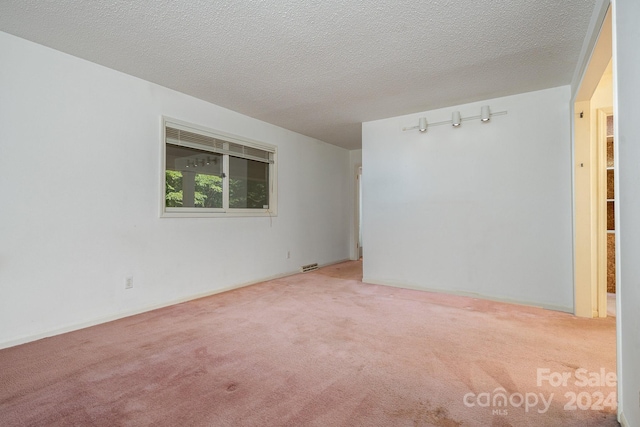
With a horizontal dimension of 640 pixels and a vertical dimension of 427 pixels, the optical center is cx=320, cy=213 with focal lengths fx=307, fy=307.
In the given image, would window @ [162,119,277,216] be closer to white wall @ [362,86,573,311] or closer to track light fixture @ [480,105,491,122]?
white wall @ [362,86,573,311]

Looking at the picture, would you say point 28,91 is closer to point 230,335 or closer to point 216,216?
point 216,216

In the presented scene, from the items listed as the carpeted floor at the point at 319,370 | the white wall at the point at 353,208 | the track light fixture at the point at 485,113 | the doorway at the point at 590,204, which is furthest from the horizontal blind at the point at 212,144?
the doorway at the point at 590,204

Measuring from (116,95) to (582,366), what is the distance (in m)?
4.44

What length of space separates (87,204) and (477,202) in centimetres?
420

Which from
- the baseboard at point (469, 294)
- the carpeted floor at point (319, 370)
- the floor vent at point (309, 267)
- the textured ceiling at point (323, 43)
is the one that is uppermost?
the textured ceiling at point (323, 43)

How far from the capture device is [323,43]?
246cm

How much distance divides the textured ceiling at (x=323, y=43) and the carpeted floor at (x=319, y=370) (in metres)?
2.38

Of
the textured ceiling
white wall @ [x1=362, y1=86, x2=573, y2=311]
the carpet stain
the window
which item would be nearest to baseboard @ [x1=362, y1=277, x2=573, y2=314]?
white wall @ [x1=362, y1=86, x2=573, y2=311]

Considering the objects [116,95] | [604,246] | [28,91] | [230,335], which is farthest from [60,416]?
[604,246]

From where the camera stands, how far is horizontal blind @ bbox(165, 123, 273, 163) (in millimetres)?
3521

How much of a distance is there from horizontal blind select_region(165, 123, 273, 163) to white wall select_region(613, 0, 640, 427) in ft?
12.1

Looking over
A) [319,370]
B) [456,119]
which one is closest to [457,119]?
[456,119]

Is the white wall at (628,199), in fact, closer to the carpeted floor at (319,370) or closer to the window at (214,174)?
the carpeted floor at (319,370)

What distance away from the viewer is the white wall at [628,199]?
1.18 metres
